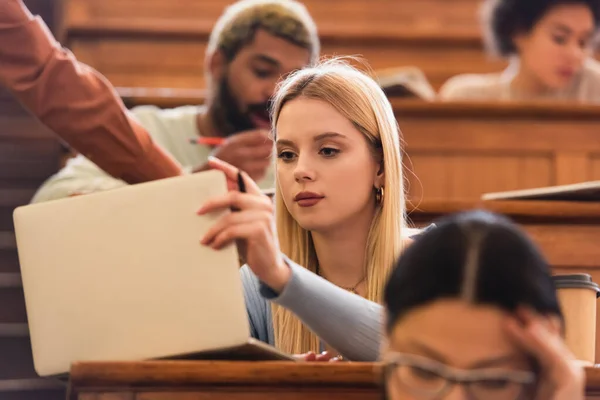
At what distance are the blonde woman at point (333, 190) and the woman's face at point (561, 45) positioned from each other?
98 cm

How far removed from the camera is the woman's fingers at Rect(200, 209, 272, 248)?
2.59 feet

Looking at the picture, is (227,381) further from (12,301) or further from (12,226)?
(12,226)

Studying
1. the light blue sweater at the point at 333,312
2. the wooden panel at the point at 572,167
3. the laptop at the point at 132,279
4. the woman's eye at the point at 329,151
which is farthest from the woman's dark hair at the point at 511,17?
the laptop at the point at 132,279

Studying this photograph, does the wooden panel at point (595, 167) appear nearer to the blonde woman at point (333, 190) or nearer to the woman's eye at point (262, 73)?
the woman's eye at point (262, 73)

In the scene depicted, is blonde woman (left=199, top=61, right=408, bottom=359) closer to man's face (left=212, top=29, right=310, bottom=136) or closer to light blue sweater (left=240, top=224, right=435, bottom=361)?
light blue sweater (left=240, top=224, right=435, bottom=361)

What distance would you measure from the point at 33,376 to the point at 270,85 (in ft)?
1.80

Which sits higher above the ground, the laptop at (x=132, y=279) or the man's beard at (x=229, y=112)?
the man's beard at (x=229, y=112)

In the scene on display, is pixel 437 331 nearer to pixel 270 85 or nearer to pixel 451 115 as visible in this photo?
pixel 270 85

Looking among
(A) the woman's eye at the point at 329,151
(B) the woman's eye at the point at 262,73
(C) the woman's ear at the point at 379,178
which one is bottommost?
(C) the woman's ear at the point at 379,178

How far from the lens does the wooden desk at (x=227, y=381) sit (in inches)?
30.9

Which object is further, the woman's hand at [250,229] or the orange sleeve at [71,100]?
the orange sleeve at [71,100]

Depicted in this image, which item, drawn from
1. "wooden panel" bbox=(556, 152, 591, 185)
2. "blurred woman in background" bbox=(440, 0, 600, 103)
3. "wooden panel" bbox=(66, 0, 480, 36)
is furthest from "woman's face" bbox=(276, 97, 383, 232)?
"wooden panel" bbox=(66, 0, 480, 36)

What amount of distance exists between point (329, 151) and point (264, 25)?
0.65 meters

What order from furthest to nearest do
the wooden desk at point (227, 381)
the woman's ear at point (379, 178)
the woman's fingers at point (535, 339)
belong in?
the woman's ear at point (379, 178) → the wooden desk at point (227, 381) → the woman's fingers at point (535, 339)
